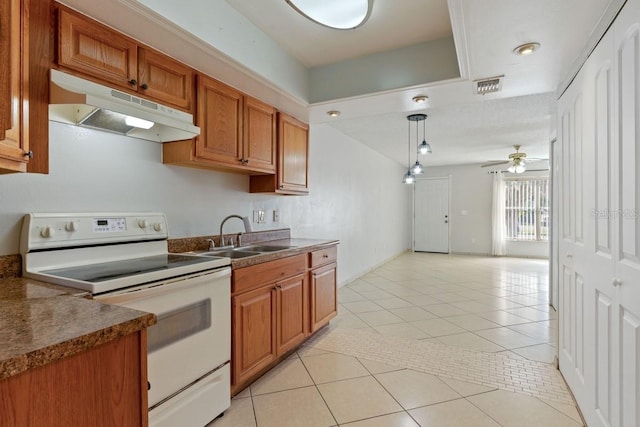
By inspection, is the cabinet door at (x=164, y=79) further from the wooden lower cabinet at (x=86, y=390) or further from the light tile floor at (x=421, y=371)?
the light tile floor at (x=421, y=371)

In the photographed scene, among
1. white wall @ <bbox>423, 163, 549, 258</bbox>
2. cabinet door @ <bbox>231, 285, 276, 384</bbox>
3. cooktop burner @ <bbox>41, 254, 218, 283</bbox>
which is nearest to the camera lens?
cooktop burner @ <bbox>41, 254, 218, 283</bbox>

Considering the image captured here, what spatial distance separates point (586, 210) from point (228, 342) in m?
2.14

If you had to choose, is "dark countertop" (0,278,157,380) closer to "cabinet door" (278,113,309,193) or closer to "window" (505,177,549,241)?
"cabinet door" (278,113,309,193)

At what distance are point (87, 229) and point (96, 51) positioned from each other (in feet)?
2.96

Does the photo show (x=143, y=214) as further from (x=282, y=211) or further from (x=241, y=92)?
(x=282, y=211)

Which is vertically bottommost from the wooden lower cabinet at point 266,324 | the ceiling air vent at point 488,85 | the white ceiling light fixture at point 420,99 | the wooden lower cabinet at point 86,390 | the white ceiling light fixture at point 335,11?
the wooden lower cabinet at point 266,324

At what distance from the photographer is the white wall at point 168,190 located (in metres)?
1.60

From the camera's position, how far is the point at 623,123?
1306mm

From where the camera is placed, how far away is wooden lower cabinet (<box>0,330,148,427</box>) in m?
0.70

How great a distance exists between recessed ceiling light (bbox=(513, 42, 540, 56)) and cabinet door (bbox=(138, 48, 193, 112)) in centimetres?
201

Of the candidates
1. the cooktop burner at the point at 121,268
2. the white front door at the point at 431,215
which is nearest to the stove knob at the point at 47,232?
the cooktop burner at the point at 121,268

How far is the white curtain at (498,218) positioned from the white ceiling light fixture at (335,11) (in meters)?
7.24

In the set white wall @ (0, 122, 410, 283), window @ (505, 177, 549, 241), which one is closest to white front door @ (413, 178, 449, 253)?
window @ (505, 177, 549, 241)

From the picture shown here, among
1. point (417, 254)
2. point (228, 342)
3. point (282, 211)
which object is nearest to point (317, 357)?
point (228, 342)
